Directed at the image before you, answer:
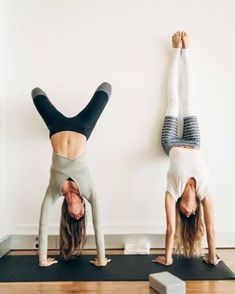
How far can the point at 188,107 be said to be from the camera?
2.54 m

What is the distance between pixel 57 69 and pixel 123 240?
155 centimetres

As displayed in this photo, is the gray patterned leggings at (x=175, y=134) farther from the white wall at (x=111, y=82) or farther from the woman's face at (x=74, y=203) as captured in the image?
the woman's face at (x=74, y=203)

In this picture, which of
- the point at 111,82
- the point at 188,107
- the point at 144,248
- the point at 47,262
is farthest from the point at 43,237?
the point at 188,107

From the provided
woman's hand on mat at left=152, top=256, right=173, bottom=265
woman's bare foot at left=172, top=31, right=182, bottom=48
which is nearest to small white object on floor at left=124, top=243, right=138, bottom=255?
A: woman's hand on mat at left=152, top=256, right=173, bottom=265

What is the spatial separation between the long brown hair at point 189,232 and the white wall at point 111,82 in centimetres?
27

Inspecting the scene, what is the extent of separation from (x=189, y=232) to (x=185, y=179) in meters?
0.43

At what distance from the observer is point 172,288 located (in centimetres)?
177

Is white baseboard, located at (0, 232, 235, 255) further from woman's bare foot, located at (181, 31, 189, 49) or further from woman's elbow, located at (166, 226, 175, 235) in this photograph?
woman's bare foot, located at (181, 31, 189, 49)

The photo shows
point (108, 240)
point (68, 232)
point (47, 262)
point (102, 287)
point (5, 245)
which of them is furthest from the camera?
point (108, 240)

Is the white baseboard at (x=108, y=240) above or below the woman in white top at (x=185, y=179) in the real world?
below

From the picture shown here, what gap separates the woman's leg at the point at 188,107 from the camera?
250 centimetres

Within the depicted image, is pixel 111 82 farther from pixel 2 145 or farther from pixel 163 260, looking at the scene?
pixel 163 260

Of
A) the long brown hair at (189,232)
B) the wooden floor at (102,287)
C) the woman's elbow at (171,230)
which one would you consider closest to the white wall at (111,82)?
the long brown hair at (189,232)

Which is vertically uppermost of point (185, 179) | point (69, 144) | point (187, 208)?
point (69, 144)
